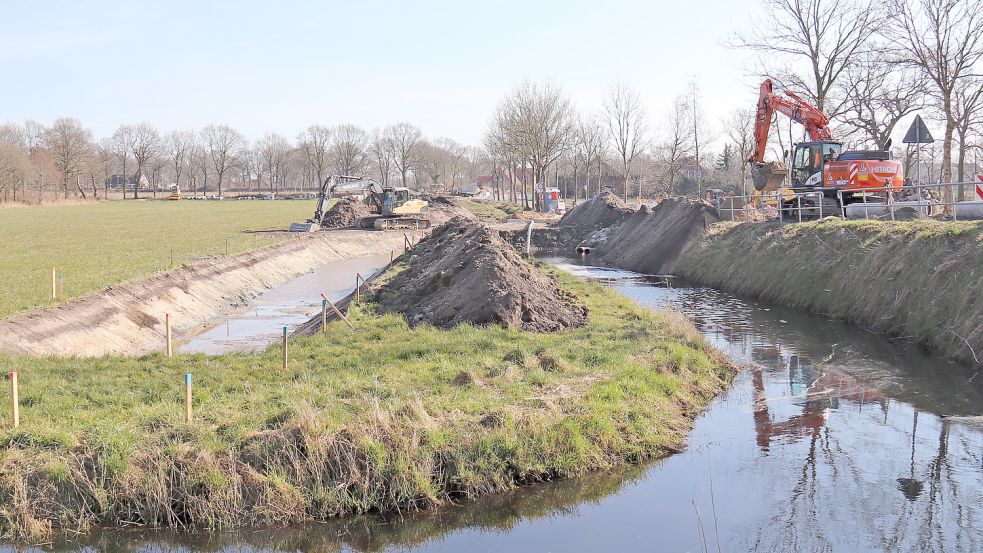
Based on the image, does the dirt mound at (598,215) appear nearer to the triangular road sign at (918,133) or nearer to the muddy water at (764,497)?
the triangular road sign at (918,133)

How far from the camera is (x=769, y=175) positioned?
33281mm

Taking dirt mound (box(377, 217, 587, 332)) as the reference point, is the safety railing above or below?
above

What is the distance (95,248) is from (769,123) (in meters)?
28.4

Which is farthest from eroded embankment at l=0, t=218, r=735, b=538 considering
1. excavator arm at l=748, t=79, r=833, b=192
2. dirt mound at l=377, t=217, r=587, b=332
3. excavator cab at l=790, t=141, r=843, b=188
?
excavator arm at l=748, t=79, r=833, b=192

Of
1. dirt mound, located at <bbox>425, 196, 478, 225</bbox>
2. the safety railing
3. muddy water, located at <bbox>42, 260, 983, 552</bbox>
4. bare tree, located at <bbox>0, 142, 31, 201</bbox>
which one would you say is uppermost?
bare tree, located at <bbox>0, 142, 31, 201</bbox>

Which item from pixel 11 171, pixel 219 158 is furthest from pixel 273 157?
pixel 11 171

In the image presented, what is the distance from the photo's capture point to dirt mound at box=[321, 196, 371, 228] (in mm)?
55062

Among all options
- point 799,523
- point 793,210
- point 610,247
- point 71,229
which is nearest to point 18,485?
point 799,523

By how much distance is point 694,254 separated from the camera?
32.5 metres

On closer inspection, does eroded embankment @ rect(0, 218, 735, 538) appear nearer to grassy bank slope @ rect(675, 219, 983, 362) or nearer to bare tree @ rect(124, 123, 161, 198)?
grassy bank slope @ rect(675, 219, 983, 362)

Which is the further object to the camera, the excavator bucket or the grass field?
the excavator bucket

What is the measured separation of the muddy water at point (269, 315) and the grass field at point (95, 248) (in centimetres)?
313

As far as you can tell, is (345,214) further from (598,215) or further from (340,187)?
(598,215)

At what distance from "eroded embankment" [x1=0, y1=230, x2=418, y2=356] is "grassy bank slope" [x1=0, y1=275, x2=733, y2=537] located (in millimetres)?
3307
